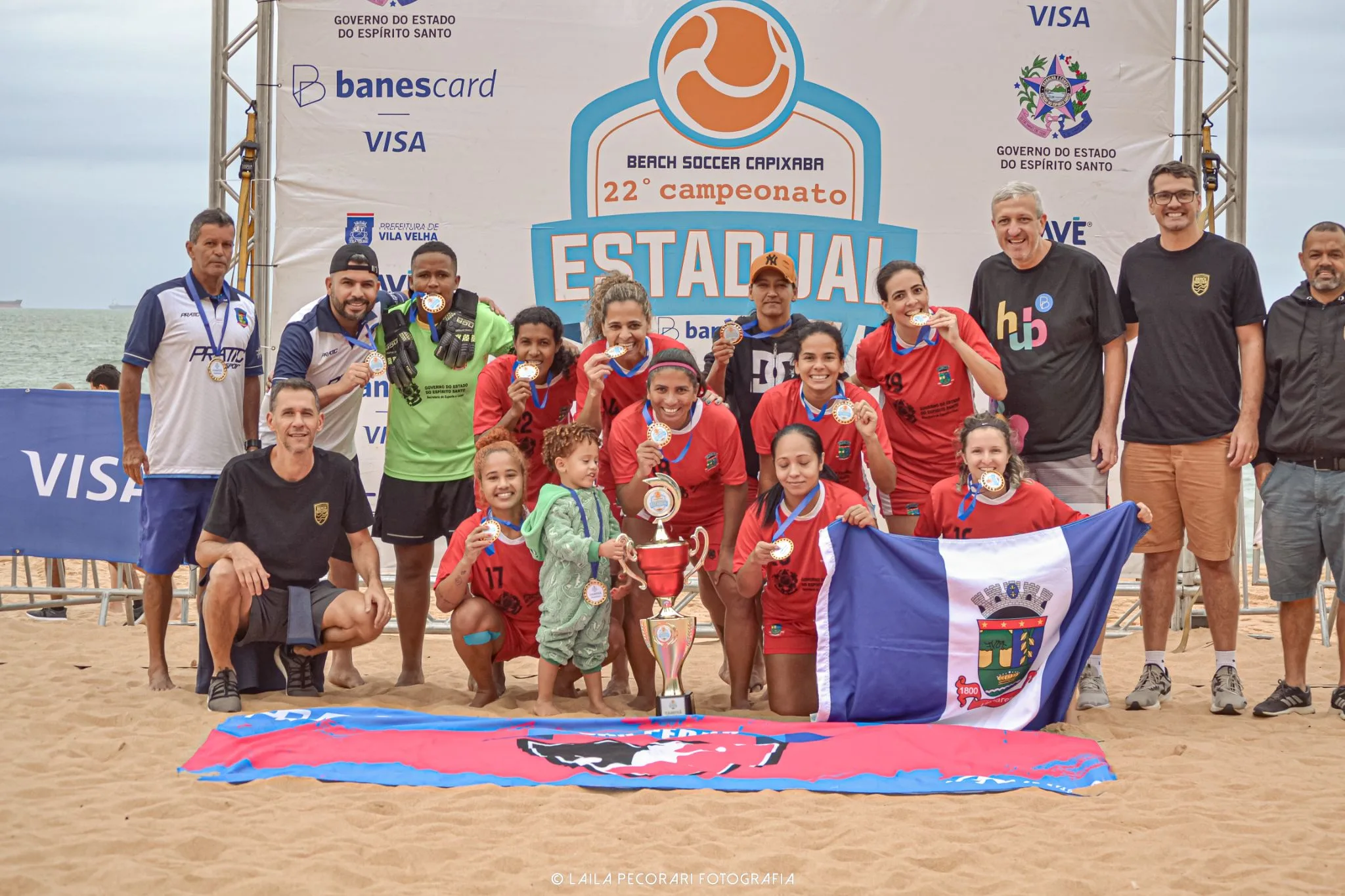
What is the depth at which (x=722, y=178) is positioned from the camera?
24.0 feet

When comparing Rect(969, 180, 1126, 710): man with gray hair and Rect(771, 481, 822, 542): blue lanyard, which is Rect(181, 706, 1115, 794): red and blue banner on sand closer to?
Rect(771, 481, 822, 542): blue lanyard

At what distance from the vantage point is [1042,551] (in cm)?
484

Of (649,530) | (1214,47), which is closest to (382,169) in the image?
(649,530)

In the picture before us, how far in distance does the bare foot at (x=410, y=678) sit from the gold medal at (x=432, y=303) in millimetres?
1742

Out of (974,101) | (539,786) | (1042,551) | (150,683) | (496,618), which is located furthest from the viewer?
(974,101)

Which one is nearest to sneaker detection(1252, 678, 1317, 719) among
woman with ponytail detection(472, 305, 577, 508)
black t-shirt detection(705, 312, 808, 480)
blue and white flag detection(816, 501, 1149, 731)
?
blue and white flag detection(816, 501, 1149, 731)

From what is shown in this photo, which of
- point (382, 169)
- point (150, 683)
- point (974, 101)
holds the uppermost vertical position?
point (974, 101)

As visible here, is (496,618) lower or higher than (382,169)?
lower

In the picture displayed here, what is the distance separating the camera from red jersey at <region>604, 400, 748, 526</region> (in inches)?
205

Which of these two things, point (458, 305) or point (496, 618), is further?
point (458, 305)

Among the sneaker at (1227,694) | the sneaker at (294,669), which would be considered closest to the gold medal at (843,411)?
the sneaker at (1227,694)

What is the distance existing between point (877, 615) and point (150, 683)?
3.36 meters

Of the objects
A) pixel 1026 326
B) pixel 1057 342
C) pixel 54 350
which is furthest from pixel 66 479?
pixel 54 350

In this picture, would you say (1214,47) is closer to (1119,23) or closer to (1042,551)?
(1119,23)
